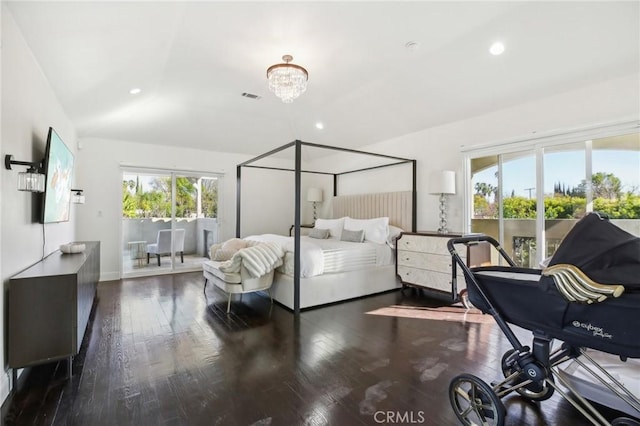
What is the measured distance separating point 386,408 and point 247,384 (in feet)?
3.09

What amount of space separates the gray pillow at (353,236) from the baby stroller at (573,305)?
304 cm

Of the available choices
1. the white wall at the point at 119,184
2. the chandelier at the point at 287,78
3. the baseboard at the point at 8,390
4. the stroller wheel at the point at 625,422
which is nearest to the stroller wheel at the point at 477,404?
the stroller wheel at the point at 625,422

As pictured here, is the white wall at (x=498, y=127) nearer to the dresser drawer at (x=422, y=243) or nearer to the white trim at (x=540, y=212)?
the white trim at (x=540, y=212)

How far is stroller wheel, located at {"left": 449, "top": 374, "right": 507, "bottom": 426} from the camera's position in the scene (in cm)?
156

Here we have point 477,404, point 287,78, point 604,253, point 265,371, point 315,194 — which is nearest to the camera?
point 604,253

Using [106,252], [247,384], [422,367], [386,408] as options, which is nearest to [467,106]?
[422,367]

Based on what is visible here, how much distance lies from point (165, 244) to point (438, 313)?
4956mm

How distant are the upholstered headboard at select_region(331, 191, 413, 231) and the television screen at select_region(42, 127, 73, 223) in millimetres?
4375

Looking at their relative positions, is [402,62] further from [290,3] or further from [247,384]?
[247,384]

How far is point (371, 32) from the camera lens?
9.36 ft

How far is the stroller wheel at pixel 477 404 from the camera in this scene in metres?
1.56

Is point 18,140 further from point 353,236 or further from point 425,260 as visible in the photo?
point 425,260

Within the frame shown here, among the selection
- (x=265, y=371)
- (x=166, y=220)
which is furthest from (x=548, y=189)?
(x=166, y=220)

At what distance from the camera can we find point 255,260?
3516 millimetres
